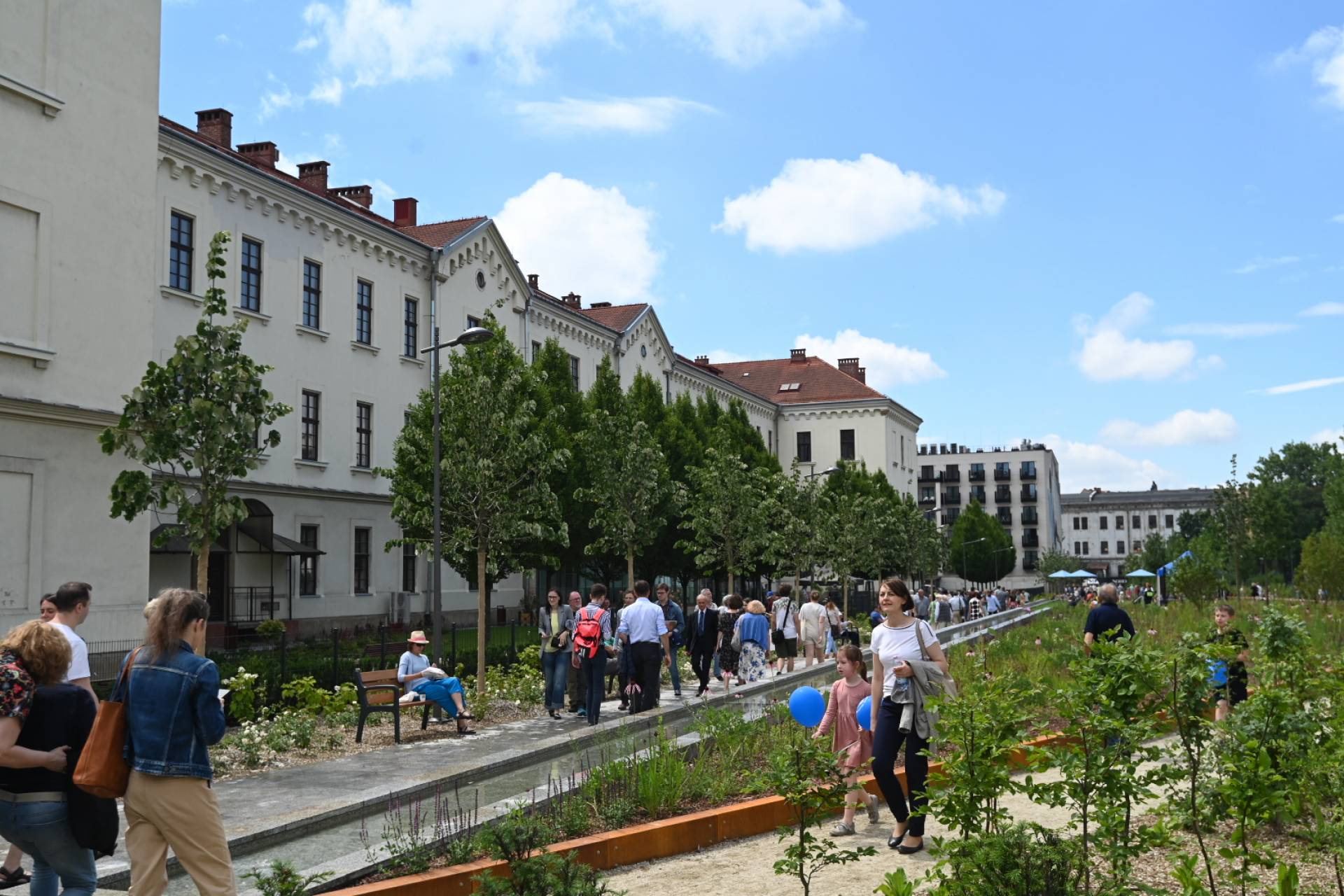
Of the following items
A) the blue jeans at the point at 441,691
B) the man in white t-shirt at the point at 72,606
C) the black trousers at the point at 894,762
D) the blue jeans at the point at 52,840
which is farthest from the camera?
the blue jeans at the point at 441,691

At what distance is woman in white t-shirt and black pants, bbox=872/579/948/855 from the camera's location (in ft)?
25.9

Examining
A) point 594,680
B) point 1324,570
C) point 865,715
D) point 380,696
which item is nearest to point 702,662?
point 594,680

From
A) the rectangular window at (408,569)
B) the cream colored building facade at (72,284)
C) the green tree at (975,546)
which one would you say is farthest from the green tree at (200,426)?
the green tree at (975,546)

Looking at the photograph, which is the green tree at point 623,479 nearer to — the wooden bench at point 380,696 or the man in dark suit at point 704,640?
the man in dark suit at point 704,640

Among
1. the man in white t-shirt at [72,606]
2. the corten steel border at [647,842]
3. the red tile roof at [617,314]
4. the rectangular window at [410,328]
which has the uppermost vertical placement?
the red tile roof at [617,314]

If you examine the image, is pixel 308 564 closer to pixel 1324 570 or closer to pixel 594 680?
pixel 594 680

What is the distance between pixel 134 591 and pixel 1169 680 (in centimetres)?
Answer: 1801

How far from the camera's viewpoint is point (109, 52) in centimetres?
2008

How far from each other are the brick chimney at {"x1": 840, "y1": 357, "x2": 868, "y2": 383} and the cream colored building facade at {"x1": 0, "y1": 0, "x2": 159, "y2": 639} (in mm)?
64584

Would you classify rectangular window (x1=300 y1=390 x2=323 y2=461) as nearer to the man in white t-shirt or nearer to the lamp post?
the man in white t-shirt

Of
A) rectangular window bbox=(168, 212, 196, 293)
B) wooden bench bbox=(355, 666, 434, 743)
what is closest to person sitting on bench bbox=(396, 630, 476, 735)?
wooden bench bbox=(355, 666, 434, 743)

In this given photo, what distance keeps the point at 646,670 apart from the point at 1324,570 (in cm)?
2661

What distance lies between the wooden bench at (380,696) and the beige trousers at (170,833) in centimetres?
825

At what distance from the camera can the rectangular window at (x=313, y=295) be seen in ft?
109
